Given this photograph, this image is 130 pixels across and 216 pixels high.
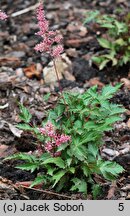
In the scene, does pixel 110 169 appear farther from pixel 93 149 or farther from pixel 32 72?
pixel 32 72

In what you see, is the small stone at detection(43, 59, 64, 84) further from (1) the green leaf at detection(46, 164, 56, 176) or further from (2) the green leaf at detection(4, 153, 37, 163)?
(1) the green leaf at detection(46, 164, 56, 176)

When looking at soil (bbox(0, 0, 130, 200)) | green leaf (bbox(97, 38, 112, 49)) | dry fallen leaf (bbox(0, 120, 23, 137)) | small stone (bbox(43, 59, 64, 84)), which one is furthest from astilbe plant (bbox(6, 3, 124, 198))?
green leaf (bbox(97, 38, 112, 49))

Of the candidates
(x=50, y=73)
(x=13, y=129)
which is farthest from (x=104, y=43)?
(x=13, y=129)

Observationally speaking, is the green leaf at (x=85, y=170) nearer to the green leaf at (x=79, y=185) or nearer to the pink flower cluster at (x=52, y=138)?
the green leaf at (x=79, y=185)

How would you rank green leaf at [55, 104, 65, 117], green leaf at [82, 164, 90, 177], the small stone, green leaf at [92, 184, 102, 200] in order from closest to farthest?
green leaf at [82, 164, 90, 177]
green leaf at [92, 184, 102, 200]
green leaf at [55, 104, 65, 117]
the small stone

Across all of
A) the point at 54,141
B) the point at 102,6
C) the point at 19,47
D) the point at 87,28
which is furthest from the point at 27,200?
the point at 102,6

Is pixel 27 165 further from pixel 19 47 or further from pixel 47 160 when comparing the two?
pixel 19 47

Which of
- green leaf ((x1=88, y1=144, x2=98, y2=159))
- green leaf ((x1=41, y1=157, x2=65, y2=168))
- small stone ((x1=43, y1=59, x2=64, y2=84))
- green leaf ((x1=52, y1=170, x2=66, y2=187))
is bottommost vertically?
green leaf ((x1=52, y1=170, x2=66, y2=187))
